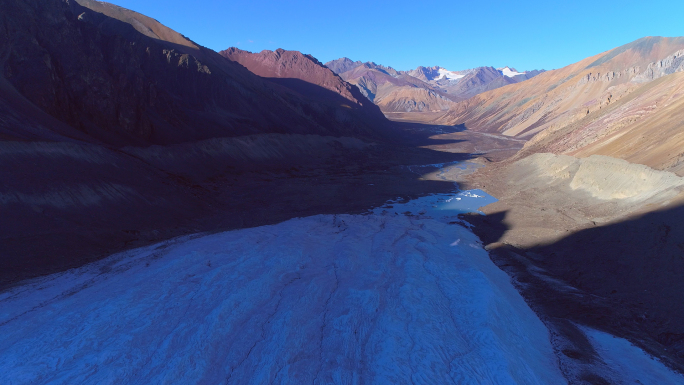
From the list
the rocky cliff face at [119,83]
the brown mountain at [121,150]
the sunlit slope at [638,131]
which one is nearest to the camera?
the brown mountain at [121,150]

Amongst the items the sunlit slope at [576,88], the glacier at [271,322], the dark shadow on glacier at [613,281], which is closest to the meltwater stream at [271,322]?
the glacier at [271,322]

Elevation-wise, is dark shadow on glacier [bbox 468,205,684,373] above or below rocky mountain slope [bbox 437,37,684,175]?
below

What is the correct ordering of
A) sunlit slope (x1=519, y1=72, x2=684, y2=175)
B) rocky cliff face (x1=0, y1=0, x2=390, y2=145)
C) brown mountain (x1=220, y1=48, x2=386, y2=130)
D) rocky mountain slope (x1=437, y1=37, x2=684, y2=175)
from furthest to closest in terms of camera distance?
brown mountain (x1=220, y1=48, x2=386, y2=130), rocky cliff face (x1=0, y1=0, x2=390, y2=145), rocky mountain slope (x1=437, y1=37, x2=684, y2=175), sunlit slope (x1=519, y1=72, x2=684, y2=175)

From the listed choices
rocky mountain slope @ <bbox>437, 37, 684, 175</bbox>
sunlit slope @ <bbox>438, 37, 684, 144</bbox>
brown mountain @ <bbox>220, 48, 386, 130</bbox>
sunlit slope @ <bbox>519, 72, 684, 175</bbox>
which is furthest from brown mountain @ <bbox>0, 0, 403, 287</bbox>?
brown mountain @ <bbox>220, 48, 386, 130</bbox>

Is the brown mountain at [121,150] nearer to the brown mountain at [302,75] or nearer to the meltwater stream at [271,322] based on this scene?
the meltwater stream at [271,322]

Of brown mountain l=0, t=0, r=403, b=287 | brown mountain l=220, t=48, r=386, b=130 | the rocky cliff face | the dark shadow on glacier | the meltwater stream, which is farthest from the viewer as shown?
brown mountain l=220, t=48, r=386, b=130

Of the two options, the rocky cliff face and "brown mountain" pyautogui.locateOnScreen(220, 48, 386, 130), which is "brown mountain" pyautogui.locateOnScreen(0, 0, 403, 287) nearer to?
the rocky cliff face

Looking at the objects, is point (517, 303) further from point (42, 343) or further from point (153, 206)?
point (153, 206)
